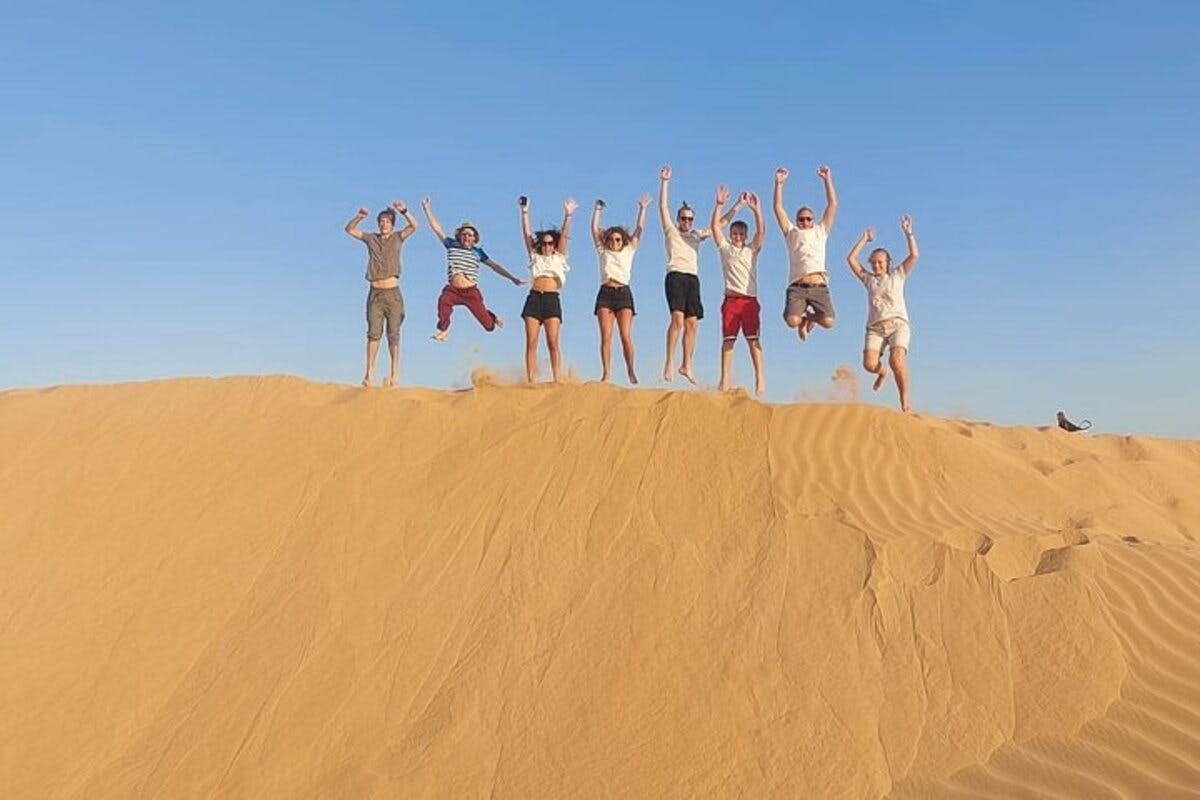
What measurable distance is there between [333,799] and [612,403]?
2.80 meters

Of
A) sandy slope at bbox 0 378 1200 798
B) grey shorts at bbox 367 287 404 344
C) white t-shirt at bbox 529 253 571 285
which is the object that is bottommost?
sandy slope at bbox 0 378 1200 798

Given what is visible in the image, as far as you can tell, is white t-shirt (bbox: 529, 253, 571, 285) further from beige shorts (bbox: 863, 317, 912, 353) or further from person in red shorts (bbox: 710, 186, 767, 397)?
beige shorts (bbox: 863, 317, 912, 353)

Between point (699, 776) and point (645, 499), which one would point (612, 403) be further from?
point (699, 776)

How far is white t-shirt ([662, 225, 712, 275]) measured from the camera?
7.21m

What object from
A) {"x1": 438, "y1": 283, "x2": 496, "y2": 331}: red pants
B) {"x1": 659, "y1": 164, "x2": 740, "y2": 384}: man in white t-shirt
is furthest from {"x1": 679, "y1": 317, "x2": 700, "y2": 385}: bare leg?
{"x1": 438, "y1": 283, "x2": 496, "y2": 331}: red pants

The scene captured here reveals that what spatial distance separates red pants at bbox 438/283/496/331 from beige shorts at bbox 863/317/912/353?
3.14m

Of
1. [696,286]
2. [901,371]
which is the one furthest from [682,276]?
[901,371]

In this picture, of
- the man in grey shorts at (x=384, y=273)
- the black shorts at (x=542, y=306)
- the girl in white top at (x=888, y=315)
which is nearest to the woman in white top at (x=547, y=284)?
the black shorts at (x=542, y=306)

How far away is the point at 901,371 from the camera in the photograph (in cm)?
724

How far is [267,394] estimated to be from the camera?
6.15 m

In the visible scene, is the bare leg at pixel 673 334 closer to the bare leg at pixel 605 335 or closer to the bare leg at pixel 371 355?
the bare leg at pixel 605 335

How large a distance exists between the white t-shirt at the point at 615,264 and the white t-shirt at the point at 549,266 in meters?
0.32

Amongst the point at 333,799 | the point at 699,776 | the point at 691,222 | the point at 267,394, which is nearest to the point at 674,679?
the point at 699,776

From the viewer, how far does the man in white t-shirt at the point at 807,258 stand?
7.19m
